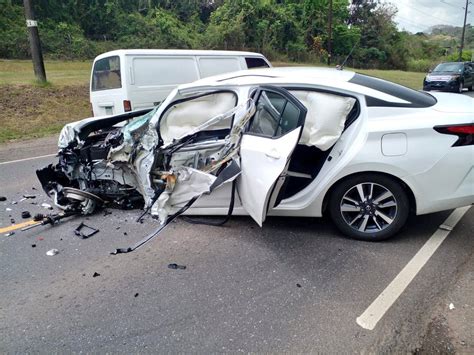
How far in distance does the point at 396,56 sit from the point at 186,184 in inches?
2167

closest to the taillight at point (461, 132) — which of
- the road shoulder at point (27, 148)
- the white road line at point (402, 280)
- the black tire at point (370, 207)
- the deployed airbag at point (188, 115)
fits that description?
the black tire at point (370, 207)

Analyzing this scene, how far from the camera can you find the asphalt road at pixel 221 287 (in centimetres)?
261

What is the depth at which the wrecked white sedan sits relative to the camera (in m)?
3.49

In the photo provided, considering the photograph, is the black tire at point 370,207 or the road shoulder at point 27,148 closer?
the black tire at point 370,207

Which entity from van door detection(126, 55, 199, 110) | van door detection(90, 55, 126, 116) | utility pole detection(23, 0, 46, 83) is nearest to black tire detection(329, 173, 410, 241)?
van door detection(126, 55, 199, 110)

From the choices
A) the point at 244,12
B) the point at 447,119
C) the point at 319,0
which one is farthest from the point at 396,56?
the point at 447,119

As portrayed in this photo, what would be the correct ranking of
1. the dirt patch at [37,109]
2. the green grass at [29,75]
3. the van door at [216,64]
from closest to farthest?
the van door at [216,64], the dirt patch at [37,109], the green grass at [29,75]

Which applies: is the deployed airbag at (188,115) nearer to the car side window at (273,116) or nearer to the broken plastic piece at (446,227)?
the car side window at (273,116)

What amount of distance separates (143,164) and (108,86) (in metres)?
5.36

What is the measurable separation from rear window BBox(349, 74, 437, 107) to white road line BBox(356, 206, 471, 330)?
1252 millimetres

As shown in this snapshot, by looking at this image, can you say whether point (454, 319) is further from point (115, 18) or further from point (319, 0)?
point (319, 0)

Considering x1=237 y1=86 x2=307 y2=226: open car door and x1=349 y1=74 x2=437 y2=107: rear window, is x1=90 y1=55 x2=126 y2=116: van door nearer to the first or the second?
x1=237 y1=86 x2=307 y2=226: open car door

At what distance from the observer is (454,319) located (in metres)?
2.69

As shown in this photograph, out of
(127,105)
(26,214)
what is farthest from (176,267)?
(127,105)
